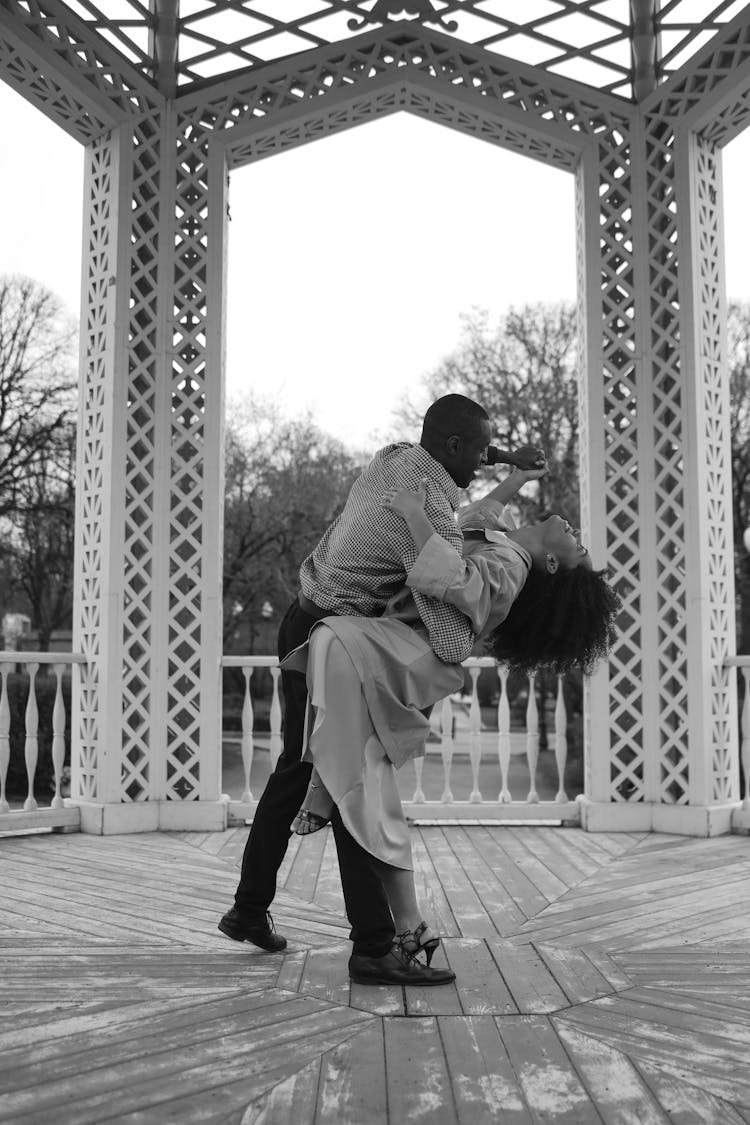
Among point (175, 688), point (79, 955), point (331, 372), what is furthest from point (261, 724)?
point (79, 955)

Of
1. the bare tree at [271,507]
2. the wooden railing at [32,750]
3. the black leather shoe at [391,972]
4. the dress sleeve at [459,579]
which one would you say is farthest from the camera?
the bare tree at [271,507]

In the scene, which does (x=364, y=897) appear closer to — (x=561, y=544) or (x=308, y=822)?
(x=308, y=822)

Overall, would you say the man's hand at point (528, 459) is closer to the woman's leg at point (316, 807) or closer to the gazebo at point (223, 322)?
the woman's leg at point (316, 807)

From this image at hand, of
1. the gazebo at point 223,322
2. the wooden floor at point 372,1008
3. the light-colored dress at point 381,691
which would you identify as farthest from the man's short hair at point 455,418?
the gazebo at point 223,322

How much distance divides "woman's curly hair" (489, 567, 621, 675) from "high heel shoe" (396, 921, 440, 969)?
2.20ft

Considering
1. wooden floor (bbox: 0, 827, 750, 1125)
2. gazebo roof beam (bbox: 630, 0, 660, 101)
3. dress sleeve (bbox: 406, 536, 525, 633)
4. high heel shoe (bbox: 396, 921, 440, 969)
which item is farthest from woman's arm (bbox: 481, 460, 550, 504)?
gazebo roof beam (bbox: 630, 0, 660, 101)

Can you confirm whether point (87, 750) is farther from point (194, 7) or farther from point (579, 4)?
point (579, 4)

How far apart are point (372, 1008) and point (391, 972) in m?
0.15

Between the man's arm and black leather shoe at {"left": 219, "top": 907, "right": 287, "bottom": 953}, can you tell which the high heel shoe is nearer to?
black leather shoe at {"left": 219, "top": 907, "right": 287, "bottom": 953}

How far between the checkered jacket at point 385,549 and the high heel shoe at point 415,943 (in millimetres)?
616

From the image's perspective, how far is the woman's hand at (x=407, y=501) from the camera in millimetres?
2156

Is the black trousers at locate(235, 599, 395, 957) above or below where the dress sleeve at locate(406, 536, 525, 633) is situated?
below

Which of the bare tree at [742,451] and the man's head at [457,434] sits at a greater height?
the bare tree at [742,451]

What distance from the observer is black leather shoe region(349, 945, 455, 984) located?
7.24 ft
